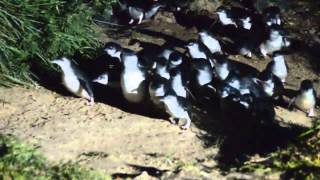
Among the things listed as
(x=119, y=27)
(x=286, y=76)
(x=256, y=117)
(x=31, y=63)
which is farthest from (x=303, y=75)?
(x=31, y=63)

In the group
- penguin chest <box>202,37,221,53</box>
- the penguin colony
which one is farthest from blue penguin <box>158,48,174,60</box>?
penguin chest <box>202,37,221,53</box>

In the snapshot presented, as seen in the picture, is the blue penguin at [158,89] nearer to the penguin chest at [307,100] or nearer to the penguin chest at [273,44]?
the penguin chest at [307,100]

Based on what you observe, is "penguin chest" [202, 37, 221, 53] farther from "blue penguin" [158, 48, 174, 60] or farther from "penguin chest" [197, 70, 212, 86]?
"penguin chest" [197, 70, 212, 86]

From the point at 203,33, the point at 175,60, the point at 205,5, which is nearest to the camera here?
the point at 175,60

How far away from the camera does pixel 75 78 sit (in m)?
7.21

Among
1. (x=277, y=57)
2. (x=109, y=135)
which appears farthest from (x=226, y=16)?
(x=109, y=135)

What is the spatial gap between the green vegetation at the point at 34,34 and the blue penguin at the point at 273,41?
1981 millimetres

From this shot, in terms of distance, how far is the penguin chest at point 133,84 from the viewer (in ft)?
23.1

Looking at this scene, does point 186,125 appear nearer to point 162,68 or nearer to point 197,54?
point 162,68

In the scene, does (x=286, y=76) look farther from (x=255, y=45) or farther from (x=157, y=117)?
(x=157, y=117)

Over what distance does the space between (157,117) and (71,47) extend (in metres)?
1.26

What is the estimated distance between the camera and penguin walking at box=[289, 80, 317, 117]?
23.1ft

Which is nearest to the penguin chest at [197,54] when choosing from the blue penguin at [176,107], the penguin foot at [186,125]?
the blue penguin at [176,107]

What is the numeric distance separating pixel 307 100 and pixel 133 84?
1615mm
